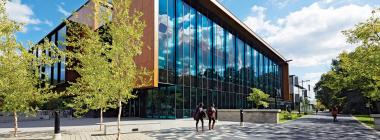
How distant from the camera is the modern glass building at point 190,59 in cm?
2645

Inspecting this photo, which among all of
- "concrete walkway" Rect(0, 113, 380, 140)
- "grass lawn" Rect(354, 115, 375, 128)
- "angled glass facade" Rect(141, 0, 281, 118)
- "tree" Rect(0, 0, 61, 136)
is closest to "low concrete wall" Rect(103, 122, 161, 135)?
"concrete walkway" Rect(0, 113, 380, 140)

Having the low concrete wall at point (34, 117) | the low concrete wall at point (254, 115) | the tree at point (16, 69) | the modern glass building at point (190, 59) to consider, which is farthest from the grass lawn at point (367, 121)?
the low concrete wall at point (34, 117)

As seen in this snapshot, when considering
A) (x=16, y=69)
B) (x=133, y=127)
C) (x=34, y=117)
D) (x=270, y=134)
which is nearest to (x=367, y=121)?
(x=270, y=134)

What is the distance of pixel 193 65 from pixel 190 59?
0.90 metres

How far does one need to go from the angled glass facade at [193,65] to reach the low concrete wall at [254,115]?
3837 mm

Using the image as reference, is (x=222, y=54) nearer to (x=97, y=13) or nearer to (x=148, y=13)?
(x=148, y=13)

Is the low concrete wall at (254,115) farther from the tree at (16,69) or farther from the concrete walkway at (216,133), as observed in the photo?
the tree at (16,69)

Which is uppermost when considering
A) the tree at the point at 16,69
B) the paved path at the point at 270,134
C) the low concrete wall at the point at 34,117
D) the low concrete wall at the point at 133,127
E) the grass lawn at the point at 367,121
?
the tree at the point at 16,69

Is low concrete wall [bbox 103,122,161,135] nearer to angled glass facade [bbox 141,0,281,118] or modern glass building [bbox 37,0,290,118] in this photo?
modern glass building [bbox 37,0,290,118]

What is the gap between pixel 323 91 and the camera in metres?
90.2

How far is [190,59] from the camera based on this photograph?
31188 mm

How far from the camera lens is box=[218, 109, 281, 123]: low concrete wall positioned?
2545cm

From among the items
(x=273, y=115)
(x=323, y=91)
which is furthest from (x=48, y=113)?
(x=323, y=91)

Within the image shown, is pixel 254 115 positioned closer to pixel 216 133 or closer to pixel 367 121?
pixel 216 133
